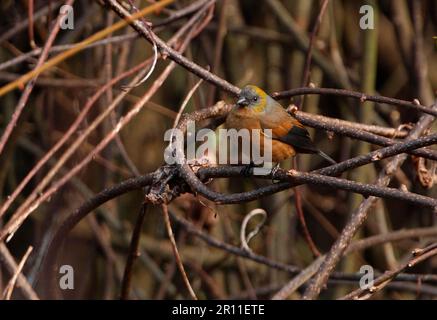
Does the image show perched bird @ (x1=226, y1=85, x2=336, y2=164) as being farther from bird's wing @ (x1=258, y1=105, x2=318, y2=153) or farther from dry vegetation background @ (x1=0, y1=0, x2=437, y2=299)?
dry vegetation background @ (x1=0, y1=0, x2=437, y2=299)

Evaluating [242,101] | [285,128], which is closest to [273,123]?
[285,128]

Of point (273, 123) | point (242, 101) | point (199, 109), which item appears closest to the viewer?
point (242, 101)

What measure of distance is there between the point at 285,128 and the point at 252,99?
0.63 feet

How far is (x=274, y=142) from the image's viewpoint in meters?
3.10

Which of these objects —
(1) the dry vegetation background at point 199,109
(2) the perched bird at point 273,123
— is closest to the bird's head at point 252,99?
(2) the perched bird at point 273,123

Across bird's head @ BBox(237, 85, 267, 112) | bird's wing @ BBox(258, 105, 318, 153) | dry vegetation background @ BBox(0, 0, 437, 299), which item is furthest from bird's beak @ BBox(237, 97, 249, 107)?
dry vegetation background @ BBox(0, 0, 437, 299)

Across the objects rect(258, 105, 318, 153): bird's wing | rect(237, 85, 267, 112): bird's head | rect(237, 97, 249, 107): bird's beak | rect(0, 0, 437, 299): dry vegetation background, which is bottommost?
rect(258, 105, 318, 153): bird's wing

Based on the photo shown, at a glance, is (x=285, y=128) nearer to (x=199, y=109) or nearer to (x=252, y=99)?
(x=252, y=99)

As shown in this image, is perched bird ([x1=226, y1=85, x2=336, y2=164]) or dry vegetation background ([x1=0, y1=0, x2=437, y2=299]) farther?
dry vegetation background ([x1=0, y1=0, x2=437, y2=299])

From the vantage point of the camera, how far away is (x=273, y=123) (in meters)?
3.11

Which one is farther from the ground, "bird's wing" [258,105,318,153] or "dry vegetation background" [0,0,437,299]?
"dry vegetation background" [0,0,437,299]

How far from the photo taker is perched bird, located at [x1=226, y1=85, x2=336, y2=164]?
3033 millimetres
